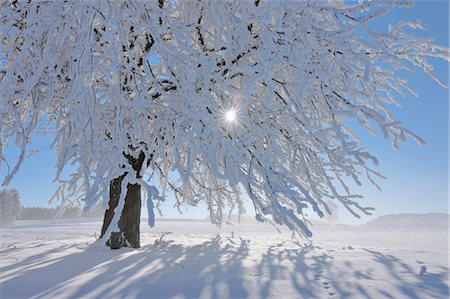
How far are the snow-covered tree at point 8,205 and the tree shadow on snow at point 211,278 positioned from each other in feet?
178

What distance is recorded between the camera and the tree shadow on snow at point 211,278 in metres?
3.06

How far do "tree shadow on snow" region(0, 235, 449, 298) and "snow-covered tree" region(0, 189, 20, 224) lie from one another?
5431 cm

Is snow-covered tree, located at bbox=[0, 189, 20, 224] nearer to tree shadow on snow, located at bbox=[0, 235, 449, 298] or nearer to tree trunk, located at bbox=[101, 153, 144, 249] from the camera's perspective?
tree trunk, located at bbox=[101, 153, 144, 249]

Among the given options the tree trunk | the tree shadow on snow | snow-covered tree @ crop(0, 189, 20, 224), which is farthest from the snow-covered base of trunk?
snow-covered tree @ crop(0, 189, 20, 224)

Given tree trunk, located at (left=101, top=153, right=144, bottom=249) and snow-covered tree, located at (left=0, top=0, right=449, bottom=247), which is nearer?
snow-covered tree, located at (left=0, top=0, right=449, bottom=247)

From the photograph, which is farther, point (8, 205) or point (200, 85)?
point (8, 205)

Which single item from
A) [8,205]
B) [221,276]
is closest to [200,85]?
[221,276]

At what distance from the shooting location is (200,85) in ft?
15.2

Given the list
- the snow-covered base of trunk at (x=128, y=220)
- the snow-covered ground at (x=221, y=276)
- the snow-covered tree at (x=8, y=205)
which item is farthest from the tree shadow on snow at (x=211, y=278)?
the snow-covered tree at (x=8, y=205)

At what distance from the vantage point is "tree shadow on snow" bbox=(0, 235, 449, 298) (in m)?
3.06

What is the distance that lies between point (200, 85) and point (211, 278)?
2.42m

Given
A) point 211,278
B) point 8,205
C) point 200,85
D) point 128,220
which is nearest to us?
point 211,278

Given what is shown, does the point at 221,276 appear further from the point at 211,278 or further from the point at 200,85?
the point at 200,85

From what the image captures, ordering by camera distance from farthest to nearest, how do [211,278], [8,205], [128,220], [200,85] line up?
[8,205] < [128,220] < [200,85] < [211,278]
